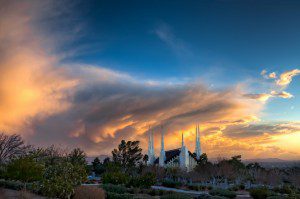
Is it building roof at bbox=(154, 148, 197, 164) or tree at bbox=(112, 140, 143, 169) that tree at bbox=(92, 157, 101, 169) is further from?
building roof at bbox=(154, 148, 197, 164)

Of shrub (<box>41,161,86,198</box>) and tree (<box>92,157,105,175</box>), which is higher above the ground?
tree (<box>92,157,105,175</box>)

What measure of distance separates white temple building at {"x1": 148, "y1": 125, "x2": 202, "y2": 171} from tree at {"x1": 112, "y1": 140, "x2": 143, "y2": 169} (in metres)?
9.50

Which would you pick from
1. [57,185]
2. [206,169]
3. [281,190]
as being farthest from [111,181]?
[206,169]

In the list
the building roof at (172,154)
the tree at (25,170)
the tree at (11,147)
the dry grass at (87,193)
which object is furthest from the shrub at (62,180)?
the building roof at (172,154)

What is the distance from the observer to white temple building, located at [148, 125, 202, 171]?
341 feet

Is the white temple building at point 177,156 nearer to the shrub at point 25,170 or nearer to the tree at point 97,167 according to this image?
the tree at point 97,167

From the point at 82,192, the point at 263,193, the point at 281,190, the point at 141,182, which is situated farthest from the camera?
the point at 281,190

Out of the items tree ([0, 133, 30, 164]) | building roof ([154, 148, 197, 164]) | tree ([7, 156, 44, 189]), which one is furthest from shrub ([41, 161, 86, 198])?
building roof ([154, 148, 197, 164])

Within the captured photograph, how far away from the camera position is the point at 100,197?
24297mm

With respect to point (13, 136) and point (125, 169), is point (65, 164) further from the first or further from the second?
point (125, 169)

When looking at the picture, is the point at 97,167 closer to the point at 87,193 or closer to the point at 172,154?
the point at 172,154

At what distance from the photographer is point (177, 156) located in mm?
109312

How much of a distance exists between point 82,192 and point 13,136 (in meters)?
57.5

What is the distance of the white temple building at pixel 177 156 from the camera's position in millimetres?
103875
